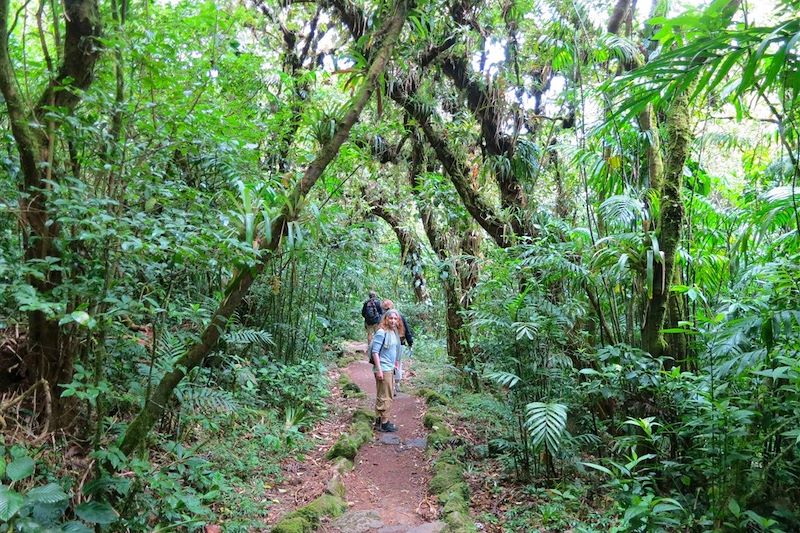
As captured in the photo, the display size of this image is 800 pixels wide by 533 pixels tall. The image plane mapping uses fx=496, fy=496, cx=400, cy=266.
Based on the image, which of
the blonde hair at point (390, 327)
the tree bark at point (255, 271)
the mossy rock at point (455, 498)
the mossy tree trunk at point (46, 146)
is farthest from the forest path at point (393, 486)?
the mossy tree trunk at point (46, 146)

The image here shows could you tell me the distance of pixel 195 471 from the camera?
3.74m

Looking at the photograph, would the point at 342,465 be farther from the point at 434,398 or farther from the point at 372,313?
the point at 372,313

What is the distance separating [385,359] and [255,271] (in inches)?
140

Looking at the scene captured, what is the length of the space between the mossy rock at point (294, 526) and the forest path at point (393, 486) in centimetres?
17

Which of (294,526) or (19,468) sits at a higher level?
(19,468)

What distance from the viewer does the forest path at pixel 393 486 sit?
150 inches

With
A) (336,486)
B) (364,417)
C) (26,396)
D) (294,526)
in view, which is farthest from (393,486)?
(26,396)

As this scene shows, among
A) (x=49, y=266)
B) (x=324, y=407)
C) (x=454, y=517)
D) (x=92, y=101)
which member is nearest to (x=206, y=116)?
(x=92, y=101)

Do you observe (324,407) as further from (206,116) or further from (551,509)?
(206,116)

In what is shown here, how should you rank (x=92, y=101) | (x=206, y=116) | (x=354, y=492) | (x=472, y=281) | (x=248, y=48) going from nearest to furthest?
(x=92, y=101) → (x=206, y=116) → (x=354, y=492) → (x=248, y=48) → (x=472, y=281)

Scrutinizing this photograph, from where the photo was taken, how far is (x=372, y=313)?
868 cm

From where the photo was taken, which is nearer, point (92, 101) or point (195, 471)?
point (92, 101)

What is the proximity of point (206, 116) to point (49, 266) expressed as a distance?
4.47 ft

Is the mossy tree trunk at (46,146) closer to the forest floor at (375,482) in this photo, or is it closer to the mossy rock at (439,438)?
the forest floor at (375,482)
